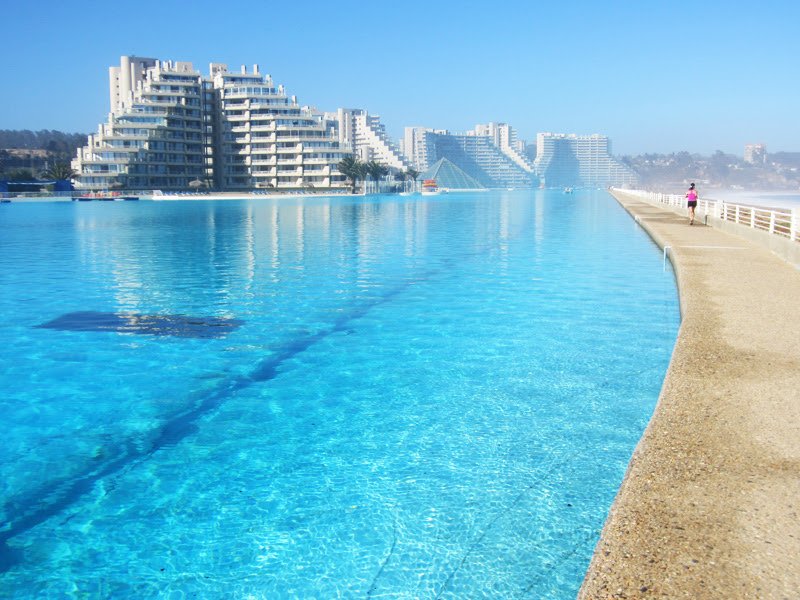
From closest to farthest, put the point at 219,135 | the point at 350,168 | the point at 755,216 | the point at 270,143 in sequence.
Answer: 1. the point at 755,216
2. the point at 350,168
3. the point at 270,143
4. the point at 219,135

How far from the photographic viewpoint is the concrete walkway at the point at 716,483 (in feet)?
12.4

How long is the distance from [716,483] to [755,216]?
23.5 meters

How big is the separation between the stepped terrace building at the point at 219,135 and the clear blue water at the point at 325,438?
114 metres

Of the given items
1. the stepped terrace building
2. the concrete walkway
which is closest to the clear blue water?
the concrete walkway

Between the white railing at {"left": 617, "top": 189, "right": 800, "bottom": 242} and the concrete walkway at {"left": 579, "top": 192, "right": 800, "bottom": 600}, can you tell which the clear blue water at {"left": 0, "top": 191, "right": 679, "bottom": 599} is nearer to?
the concrete walkway at {"left": 579, "top": 192, "right": 800, "bottom": 600}

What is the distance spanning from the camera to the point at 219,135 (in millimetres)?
141125

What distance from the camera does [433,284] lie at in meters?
19.1

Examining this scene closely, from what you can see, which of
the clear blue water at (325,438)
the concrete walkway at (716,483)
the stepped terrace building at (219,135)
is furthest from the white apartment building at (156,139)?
the concrete walkway at (716,483)

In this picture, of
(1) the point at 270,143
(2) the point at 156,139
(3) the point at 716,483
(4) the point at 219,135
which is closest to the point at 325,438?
(3) the point at 716,483

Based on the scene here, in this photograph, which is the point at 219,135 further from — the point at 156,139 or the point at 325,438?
the point at 325,438

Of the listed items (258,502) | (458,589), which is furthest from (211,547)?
(458,589)

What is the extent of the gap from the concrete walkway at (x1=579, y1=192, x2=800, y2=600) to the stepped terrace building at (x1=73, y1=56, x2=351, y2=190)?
120818mm

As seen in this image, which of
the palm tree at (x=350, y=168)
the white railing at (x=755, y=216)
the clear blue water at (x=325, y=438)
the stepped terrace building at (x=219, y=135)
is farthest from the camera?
the palm tree at (x=350, y=168)

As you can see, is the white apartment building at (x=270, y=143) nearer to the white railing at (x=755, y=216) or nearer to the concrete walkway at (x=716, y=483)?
the white railing at (x=755, y=216)
